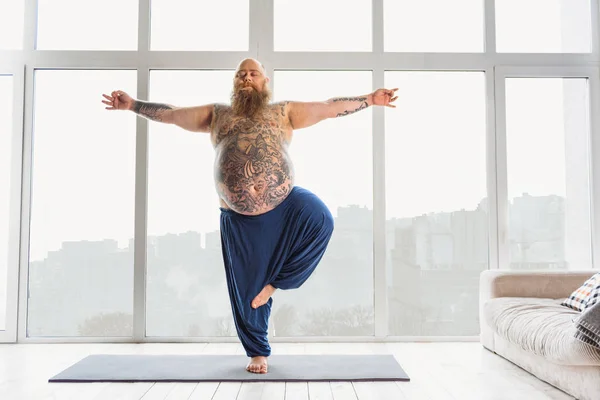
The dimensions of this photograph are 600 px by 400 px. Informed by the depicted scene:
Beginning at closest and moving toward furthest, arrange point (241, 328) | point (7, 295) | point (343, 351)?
point (241, 328), point (343, 351), point (7, 295)

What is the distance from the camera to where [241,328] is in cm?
274

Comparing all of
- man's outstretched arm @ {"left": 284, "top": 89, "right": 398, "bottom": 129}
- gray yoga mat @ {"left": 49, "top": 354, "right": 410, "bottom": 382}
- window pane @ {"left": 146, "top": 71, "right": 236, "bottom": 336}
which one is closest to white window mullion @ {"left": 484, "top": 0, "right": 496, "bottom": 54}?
man's outstretched arm @ {"left": 284, "top": 89, "right": 398, "bottom": 129}

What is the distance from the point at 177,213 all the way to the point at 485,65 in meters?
2.26

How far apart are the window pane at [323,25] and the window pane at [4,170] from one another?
1.83 metres

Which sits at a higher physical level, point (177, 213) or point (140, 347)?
point (177, 213)

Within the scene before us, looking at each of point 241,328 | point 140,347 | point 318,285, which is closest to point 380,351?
point 318,285

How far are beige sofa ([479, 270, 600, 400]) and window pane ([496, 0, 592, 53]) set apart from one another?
156 centimetres

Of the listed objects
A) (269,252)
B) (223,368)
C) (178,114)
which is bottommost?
(223,368)

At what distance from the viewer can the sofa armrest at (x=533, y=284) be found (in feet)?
10.0

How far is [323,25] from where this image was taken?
3.71m

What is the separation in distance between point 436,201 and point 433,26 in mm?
1183

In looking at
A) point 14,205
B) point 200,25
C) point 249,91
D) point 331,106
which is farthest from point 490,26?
point 14,205

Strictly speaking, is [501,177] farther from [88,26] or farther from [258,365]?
[88,26]

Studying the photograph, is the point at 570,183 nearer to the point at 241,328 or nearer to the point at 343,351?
the point at 343,351
